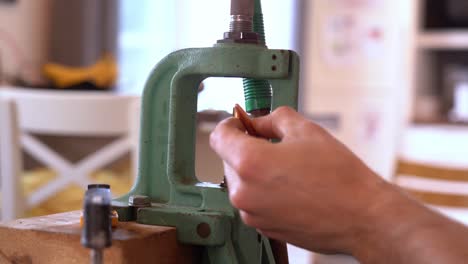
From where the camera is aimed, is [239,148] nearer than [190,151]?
Yes

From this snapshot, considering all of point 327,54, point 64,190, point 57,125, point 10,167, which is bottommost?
point 64,190

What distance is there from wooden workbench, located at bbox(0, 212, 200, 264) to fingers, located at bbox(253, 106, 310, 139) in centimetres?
14

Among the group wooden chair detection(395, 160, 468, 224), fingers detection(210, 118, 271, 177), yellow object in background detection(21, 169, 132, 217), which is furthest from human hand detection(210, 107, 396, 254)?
yellow object in background detection(21, 169, 132, 217)

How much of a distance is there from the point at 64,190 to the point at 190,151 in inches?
61.2

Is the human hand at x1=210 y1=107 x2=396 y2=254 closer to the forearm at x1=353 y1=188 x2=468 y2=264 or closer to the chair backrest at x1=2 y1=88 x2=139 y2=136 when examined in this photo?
the forearm at x1=353 y1=188 x2=468 y2=264

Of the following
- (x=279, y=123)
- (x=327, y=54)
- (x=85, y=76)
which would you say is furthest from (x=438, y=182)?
(x=327, y=54)

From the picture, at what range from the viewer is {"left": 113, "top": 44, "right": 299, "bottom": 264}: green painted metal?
2.33 ft

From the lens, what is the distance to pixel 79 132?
2031 millimetres

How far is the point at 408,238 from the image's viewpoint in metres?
0.56

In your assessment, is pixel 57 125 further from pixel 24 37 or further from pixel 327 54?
pixel 327 54

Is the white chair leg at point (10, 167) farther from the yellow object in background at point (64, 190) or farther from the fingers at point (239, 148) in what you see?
the fingers at point (239, 148)

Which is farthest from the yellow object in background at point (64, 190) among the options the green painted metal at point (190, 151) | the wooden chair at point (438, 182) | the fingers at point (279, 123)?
the fingers at point (279, 123)

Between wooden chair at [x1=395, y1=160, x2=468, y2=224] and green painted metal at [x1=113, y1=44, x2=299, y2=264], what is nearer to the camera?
green painted metal at [x1=113, y1=44, x2=299, y2=264]

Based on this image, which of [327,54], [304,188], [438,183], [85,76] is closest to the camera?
[304,188]
